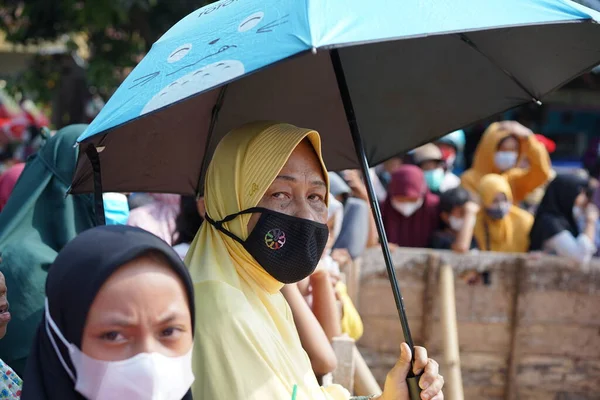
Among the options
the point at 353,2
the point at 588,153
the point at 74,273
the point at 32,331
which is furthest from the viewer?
the point at 588,153

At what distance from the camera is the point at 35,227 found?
3.36 meters

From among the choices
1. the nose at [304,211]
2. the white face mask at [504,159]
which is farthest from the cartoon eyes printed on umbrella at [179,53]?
the white face mask at [504,159]

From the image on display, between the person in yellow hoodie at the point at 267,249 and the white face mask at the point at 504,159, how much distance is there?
5.91 meters

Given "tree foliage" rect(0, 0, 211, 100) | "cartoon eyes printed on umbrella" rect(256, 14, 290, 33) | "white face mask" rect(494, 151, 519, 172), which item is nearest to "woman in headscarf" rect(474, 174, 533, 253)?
"white face mask" rect(494, 151, 519, 172)

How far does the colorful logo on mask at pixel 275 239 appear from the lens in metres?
2.50

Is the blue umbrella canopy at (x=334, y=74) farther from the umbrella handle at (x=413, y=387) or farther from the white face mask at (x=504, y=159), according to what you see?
the white face mask at (x=504, y=159)

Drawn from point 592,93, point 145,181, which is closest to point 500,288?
point 145,181

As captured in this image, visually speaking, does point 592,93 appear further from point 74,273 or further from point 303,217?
point 74,273

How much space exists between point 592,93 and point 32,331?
12.6 metres

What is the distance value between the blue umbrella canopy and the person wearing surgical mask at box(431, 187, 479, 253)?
362cm

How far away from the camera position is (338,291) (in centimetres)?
439

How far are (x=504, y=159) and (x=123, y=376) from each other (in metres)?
6.93

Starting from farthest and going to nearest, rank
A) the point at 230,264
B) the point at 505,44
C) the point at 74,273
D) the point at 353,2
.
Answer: the point at 505,44, the point at 230,264, the point at 353,2, the point at 74,273

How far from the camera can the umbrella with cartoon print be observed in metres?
2.19
